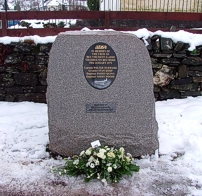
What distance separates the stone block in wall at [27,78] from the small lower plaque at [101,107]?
233cm

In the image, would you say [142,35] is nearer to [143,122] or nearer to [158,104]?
[158,104]

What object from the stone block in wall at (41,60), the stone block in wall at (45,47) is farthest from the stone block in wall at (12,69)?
the stone block in wall at (45,47)

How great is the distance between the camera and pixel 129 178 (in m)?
3.19

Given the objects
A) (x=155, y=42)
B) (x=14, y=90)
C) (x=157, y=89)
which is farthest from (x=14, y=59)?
(x=157, y=89)

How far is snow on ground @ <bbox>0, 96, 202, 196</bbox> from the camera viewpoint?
2.98 metres

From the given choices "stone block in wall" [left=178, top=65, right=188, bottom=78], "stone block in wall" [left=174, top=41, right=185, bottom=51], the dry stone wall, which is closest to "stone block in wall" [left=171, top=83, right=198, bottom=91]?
the dry stone wall

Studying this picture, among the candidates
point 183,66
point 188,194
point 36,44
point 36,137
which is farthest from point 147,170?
point 36,44

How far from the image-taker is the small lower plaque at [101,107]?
349cm

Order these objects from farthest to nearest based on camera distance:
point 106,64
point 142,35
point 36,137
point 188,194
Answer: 1. point 142,35
2. point 36,137
3. point 106,64
4. point 188,194

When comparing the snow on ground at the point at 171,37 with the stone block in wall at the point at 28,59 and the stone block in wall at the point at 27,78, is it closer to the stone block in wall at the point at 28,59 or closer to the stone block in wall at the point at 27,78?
the stone block in wall at the point at 28,59

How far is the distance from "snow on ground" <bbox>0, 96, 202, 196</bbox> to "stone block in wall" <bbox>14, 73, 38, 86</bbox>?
781mm

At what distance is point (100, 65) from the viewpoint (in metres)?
3.45

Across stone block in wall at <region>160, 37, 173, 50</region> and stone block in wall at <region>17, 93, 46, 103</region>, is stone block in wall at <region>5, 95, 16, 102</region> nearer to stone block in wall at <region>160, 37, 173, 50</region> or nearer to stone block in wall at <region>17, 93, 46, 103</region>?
stone block in wall at <region>17, 93, 46, 103</region>

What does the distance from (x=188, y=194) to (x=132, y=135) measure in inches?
36.8
